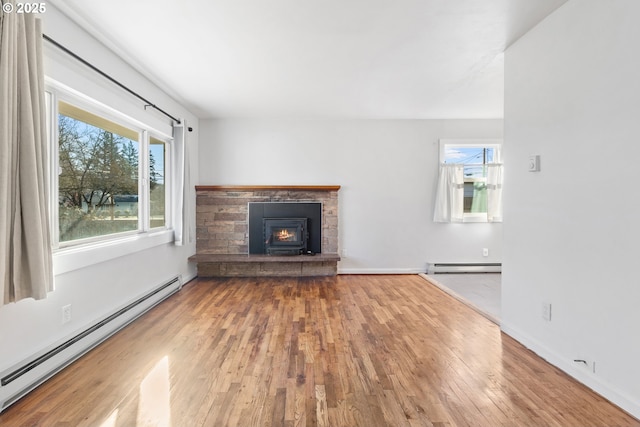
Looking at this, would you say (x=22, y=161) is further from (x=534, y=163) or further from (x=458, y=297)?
(x=458, y=297)

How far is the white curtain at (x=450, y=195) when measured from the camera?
5414 mm

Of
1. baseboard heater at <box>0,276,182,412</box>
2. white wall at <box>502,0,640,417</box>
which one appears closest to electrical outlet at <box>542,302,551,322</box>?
white wall at <box>502,0,640,417</box>

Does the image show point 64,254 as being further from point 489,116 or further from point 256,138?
point 489,116

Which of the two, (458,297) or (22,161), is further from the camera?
(458,297)

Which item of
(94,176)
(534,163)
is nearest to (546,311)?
(534,163)

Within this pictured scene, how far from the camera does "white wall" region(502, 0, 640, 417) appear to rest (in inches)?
72.6

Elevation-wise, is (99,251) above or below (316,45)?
below

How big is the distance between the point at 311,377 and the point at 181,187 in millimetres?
3157

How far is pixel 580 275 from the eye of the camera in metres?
2.16

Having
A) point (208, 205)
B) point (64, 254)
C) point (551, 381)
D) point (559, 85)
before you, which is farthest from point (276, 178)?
point (551, 381)

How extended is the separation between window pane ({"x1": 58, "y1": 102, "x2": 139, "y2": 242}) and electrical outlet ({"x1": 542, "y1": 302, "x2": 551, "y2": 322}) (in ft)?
12.0

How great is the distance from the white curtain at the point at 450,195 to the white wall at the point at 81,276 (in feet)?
13.7

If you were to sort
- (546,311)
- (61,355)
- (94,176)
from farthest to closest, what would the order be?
(94,176), (546,311), (61,355)

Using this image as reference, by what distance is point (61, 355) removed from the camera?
2316 millimetres
